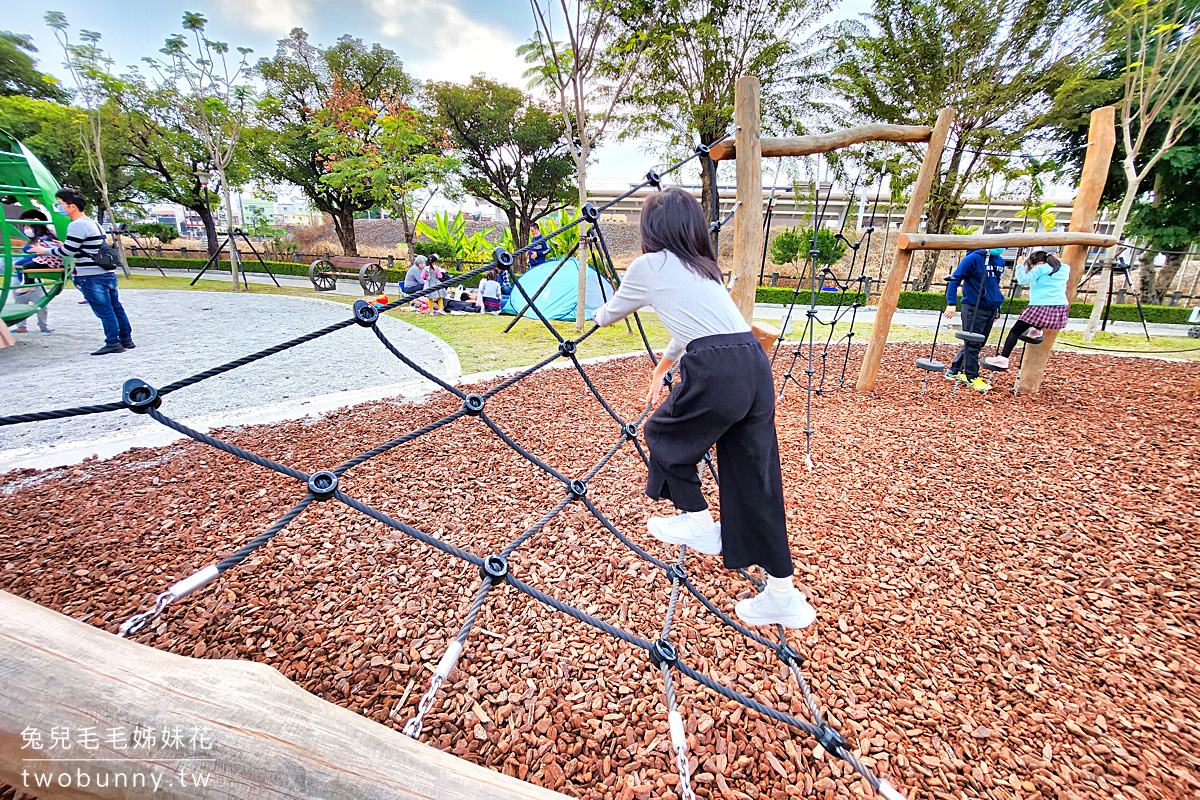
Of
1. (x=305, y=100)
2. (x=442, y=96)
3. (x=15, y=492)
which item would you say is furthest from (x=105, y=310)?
(x=305, y=100)

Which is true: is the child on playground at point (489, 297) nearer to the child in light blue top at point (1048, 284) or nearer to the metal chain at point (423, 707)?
the child in light blue top at point (1048, 284)

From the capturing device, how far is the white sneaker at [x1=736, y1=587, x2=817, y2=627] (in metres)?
1.53

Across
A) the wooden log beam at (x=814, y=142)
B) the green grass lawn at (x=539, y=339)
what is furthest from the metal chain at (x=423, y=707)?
the green grass lawn at (x=539, y=339)

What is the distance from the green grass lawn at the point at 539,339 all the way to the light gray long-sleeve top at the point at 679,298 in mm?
3424

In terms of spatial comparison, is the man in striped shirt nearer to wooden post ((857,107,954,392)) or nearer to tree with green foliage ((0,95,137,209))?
wooden post ((857,107,954,392))

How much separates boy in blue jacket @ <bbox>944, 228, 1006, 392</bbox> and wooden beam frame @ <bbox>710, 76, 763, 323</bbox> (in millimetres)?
3420

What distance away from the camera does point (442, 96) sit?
17.5m

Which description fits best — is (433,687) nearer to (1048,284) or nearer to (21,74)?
(1048,284)

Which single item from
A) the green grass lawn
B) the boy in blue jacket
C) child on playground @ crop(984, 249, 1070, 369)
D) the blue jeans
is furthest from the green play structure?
child on playground @ crop(984, 249, 1070, 369)

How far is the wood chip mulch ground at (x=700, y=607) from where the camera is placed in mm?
1213

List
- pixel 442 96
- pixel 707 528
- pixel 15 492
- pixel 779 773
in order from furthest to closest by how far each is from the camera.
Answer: pixel 442 96
pixel 15 492
pixel 707 528
pixel 779 773

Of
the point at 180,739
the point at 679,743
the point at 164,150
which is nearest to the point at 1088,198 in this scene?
the point at 679,743

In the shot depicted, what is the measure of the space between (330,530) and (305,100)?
22.7m

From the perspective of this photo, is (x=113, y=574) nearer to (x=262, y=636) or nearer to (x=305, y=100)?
(x=262, y=636)
